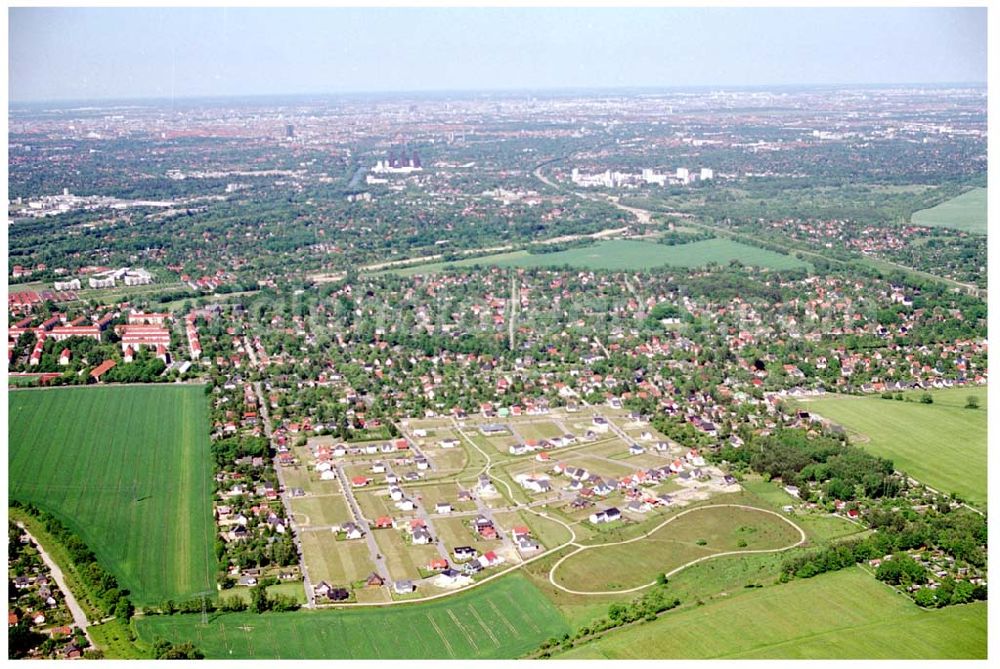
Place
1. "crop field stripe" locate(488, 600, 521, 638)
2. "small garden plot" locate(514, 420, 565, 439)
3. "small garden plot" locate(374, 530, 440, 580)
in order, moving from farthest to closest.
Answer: "small garden plot" locate(514, 420, 565, 439) < "small garden plot" locate(374, 530, 440, 580) < "crop field stripe" locate(488, 600, 521, 638)

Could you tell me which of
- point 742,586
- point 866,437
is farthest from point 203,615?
point 866,437

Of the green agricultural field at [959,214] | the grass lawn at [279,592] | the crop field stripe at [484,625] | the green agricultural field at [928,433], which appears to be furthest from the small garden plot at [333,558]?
the green agricultural field at [959,214]

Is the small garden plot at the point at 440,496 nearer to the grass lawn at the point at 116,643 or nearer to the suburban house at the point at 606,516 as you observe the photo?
the suburban house at the point at 606,516

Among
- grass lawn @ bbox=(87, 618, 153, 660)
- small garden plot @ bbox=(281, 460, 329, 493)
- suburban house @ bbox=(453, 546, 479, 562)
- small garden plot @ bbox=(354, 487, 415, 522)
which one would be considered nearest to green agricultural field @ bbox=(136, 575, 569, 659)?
grass lawn @ bbox=(87, 618, 153, 660)

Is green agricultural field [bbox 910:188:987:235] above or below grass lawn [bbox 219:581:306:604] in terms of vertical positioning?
above

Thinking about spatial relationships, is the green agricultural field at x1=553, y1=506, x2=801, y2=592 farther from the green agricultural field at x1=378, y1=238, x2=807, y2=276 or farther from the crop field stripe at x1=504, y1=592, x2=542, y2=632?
the green agricultural field at x1=378, y1=238, x2=807, y2=276
